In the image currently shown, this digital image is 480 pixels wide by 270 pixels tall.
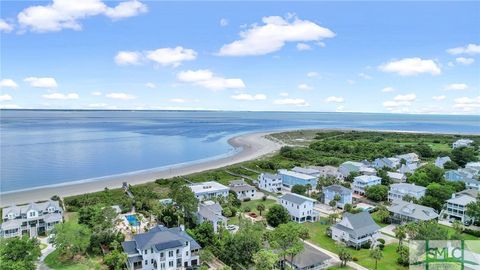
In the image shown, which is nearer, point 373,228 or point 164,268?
point 164,268

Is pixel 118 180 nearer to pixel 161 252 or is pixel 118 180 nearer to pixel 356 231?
pixel 161 252

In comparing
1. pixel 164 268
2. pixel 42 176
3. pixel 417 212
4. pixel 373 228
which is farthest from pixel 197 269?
pixel 42 176

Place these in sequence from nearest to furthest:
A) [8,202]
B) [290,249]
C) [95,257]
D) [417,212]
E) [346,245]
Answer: [290,249] → [95,257] → [346,245] → [417,212] → [8,202]

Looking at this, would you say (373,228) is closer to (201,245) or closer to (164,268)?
(201,245)

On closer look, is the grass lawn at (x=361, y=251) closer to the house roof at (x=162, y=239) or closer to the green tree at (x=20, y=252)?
the house roof at (x=162, y=239)

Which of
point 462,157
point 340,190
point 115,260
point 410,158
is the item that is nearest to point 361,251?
point 340,190

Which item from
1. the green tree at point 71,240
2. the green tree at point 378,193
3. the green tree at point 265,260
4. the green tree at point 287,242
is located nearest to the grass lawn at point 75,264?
the green tree at point 71,240

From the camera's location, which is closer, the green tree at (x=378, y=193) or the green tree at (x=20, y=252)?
the green tree at (x=20, y=252)
